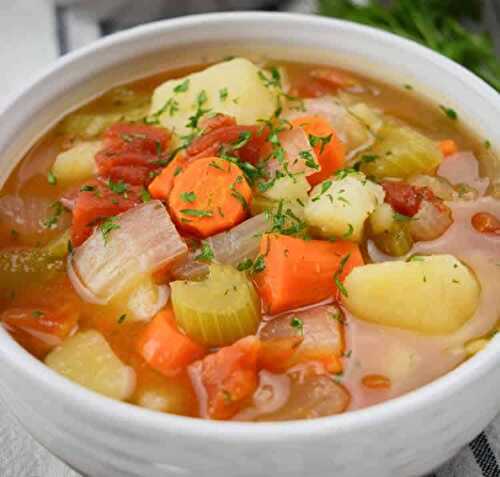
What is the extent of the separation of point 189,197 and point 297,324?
52 centimetres

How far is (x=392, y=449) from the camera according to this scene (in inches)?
82.3

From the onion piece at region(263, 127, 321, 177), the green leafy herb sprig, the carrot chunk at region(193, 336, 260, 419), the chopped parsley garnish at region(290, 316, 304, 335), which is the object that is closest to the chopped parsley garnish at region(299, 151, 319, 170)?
the onion piece at region(263, 127, 321, 177)

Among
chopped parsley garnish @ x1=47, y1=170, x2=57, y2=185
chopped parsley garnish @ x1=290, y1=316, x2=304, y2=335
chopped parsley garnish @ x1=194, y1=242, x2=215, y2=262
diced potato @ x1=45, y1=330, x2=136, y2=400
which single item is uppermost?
chopped parsley garnish @ x1=194, y1=242, x2=215, y2=262

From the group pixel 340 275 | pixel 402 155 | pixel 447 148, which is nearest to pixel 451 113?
pixel 447 148

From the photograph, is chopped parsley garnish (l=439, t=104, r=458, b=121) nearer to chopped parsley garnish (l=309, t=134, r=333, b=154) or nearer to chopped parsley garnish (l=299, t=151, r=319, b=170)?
chopped parsley garnish (l=309, t=134, r=333, b=154)

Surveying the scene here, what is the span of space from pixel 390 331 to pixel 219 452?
0.67 meters

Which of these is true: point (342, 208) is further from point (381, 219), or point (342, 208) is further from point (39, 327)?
point (39, 327)

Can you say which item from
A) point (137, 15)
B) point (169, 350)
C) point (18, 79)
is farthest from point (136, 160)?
point (137, 15)

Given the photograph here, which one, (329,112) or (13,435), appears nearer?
(13,435)

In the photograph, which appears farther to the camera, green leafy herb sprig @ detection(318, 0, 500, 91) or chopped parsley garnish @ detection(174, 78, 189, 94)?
green leafy herb sprig @ detection(318, 0, 500, 91)

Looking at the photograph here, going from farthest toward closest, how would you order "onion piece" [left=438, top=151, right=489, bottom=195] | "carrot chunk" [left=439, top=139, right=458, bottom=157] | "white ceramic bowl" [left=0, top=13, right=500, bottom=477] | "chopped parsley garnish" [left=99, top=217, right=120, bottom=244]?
1. "carrot chunk" [left=439, top=139, right=458, bottom=157]
2. "onion piece" [left=438, top=151, right=489, bottom=195]
3. "chopped parsley garnish" [left=99, top=217, right=120, bottom=244]
4. "white ceramic bowl" [left=0, top=13, right=500, bottom=477]

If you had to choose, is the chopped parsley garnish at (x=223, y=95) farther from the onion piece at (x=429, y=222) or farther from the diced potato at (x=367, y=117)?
the onion piece at (x=429, y=222)

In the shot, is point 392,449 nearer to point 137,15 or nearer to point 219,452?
point 219,452

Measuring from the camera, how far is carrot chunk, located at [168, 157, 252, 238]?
2645 mm
